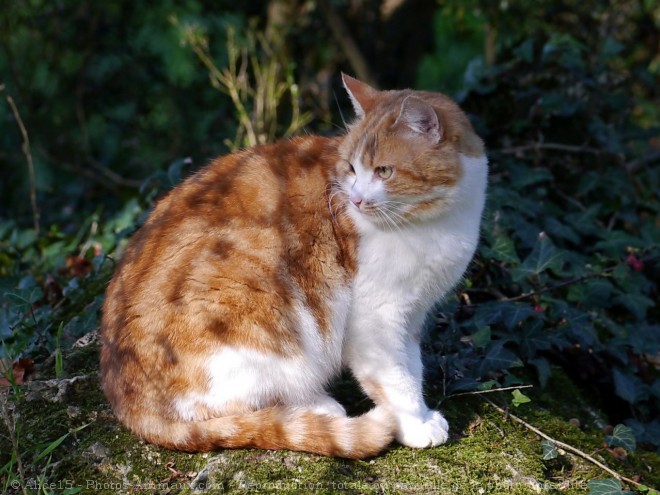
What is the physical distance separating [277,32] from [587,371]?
13.3 ft

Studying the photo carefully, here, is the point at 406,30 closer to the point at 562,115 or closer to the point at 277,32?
the point at 277,32

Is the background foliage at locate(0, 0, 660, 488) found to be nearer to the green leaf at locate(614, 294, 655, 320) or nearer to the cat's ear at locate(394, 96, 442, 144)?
the green leaf at locate(614, 294, 655, 320)

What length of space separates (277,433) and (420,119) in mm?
1239

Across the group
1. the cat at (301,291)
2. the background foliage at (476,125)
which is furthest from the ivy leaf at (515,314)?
the cat at (301,291)

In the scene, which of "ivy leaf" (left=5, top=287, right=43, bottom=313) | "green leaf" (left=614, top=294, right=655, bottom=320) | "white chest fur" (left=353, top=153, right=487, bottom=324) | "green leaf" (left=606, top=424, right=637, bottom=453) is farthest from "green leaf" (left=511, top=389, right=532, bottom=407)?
"ivy leaf" (left=5, top=287, right=43, bottom=313)

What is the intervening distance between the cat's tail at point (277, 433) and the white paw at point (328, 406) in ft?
0.53

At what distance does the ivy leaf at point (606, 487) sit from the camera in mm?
2598

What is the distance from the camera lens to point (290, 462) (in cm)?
262

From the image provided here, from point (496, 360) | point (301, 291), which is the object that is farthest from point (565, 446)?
point (301, 291)

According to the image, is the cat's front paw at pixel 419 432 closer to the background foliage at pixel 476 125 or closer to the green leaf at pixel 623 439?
the background foliage at pixel 476 125

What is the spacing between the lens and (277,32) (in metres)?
6.49

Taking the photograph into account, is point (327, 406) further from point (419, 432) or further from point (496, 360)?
point (496, 360)

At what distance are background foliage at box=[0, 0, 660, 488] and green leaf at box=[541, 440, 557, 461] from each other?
1.07ft

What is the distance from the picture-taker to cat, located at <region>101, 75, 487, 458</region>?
104 inches
